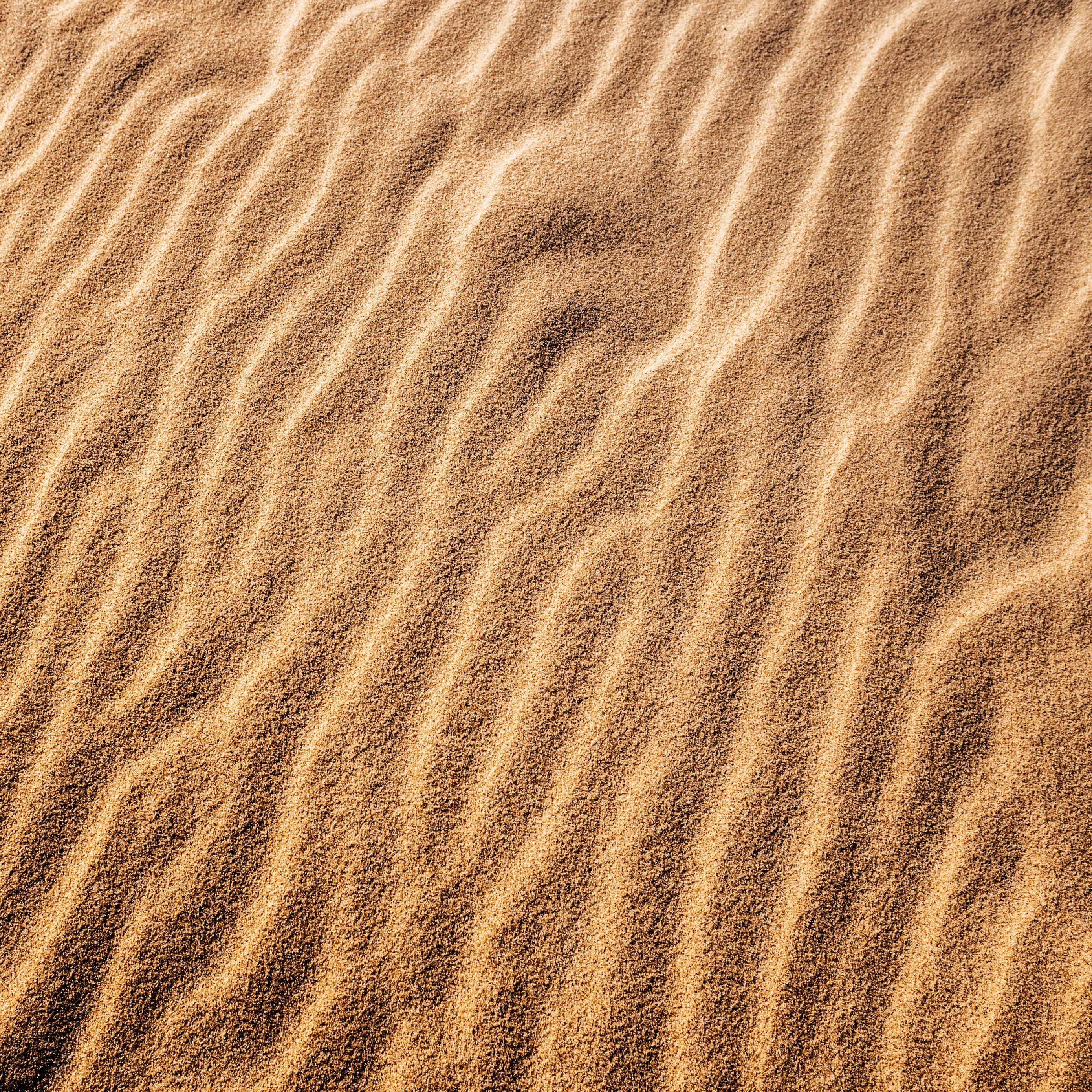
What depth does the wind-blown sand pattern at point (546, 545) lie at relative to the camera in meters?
1.34

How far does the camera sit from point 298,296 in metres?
1.82

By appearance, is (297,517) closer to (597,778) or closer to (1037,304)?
(597,778)

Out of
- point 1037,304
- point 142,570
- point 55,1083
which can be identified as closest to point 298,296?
point 142,570

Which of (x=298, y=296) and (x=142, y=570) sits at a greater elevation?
(x=298, y=296)

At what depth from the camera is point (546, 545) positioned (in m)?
1.62

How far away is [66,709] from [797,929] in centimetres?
139

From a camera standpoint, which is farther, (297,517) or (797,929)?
(297,517)

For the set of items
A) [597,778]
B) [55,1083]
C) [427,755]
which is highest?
[427,755]

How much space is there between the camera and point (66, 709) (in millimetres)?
1483

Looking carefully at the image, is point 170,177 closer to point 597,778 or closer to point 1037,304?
point 597,778

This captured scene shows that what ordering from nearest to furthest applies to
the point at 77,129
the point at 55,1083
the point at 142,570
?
the point at 55,1083 → the point at 142,570 → the point at 77,129

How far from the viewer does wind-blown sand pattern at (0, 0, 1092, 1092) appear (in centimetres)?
Result: 134

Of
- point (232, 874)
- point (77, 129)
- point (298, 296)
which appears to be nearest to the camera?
point (232, 874)

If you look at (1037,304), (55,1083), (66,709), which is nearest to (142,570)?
(66,709)
